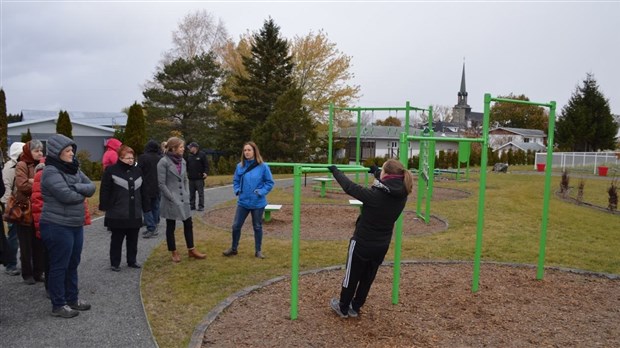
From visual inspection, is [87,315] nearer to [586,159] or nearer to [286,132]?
[286,132]

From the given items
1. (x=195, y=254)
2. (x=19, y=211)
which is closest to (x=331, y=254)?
(x=195, y=254)

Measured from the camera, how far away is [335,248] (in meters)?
8.09

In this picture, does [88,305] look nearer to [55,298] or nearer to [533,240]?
[55,298]

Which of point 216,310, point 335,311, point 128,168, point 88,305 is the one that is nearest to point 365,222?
point 335,311

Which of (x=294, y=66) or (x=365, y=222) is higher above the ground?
(x=294, y=66)

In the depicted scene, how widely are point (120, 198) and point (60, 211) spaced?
5.26 ft

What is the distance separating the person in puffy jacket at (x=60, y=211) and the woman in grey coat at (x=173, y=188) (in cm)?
175

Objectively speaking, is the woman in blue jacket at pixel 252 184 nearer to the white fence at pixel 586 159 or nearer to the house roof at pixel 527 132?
the white fence at pixel 586 159

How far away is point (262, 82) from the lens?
1324 inches

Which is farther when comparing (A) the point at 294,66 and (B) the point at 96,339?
(A) the point at 294,66

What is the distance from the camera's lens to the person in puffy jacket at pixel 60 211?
480cm

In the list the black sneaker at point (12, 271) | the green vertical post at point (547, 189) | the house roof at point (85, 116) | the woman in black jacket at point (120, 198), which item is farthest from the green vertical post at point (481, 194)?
the house roof at point (85, 116)

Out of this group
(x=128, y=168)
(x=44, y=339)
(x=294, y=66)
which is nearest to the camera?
(x=44, y=339)

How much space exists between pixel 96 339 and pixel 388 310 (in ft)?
9.31
